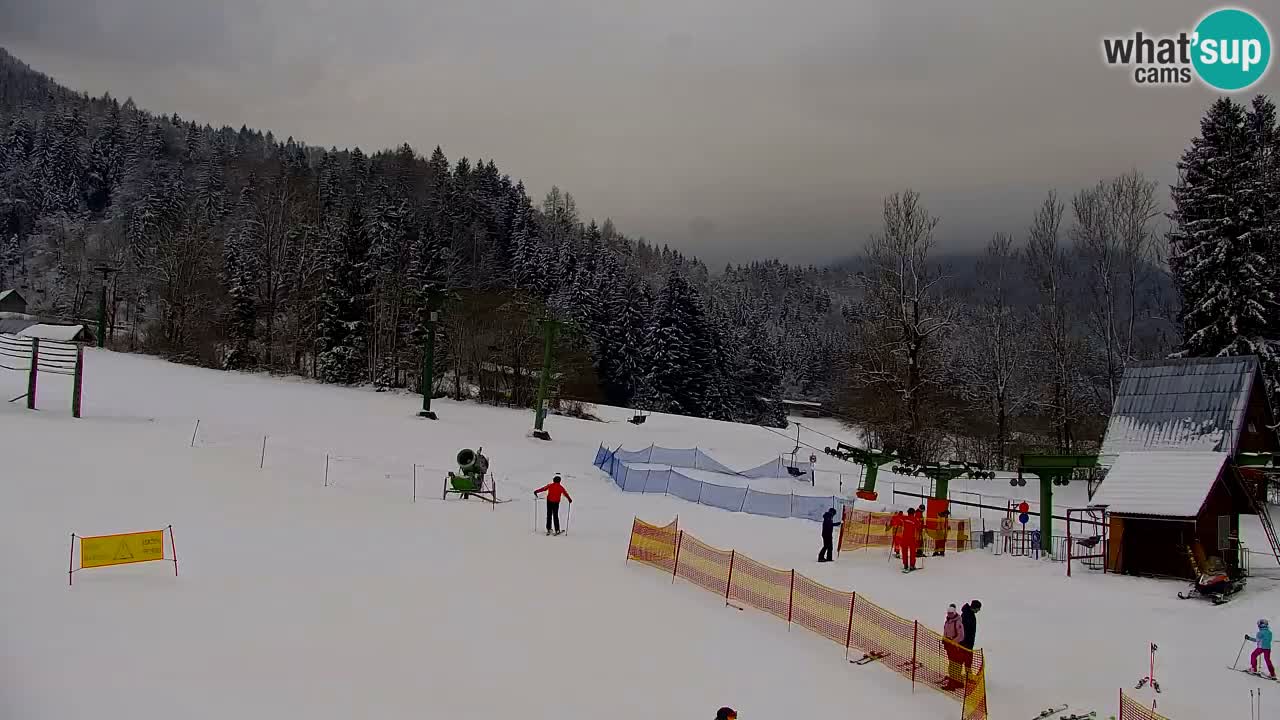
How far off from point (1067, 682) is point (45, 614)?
15549mm

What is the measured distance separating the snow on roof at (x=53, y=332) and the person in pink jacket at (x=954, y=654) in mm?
32266

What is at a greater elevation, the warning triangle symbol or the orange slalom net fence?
the warning triangle symbol

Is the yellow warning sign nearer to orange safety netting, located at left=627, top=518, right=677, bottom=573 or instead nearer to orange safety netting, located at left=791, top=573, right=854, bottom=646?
orange safety netting, located at left=627, top=518, right=677, bottom=573

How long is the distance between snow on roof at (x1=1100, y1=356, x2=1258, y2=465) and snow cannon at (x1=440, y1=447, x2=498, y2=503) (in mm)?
20706

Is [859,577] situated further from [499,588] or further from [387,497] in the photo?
[387,497]

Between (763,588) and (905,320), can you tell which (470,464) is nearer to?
(763,588)

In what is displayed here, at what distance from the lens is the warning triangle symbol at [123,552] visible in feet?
42.7

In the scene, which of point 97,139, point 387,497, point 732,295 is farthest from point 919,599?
point 97,139

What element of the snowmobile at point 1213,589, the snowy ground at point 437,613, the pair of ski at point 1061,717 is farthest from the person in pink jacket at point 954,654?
the snowmobile at point 1213,589

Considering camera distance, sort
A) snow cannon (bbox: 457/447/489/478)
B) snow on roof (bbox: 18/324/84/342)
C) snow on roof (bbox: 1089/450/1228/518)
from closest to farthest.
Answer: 1. snow on roof (bbox: 1089/450/1228/518)
2. snow cannon (bbox: 457/447/489/478)
3. snow on roof (bbox: 18/324/84/342)

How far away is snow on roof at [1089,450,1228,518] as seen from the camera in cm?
2122

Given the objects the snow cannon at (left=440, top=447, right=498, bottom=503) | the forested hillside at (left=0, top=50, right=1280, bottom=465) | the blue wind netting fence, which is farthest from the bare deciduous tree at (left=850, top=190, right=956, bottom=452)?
the snow cannon at (left=440, top=447, right=498, bottom=503)

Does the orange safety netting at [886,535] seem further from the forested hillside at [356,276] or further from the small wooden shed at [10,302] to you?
the small wooden shed at [10,302]

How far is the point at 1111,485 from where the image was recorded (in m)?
23.0
